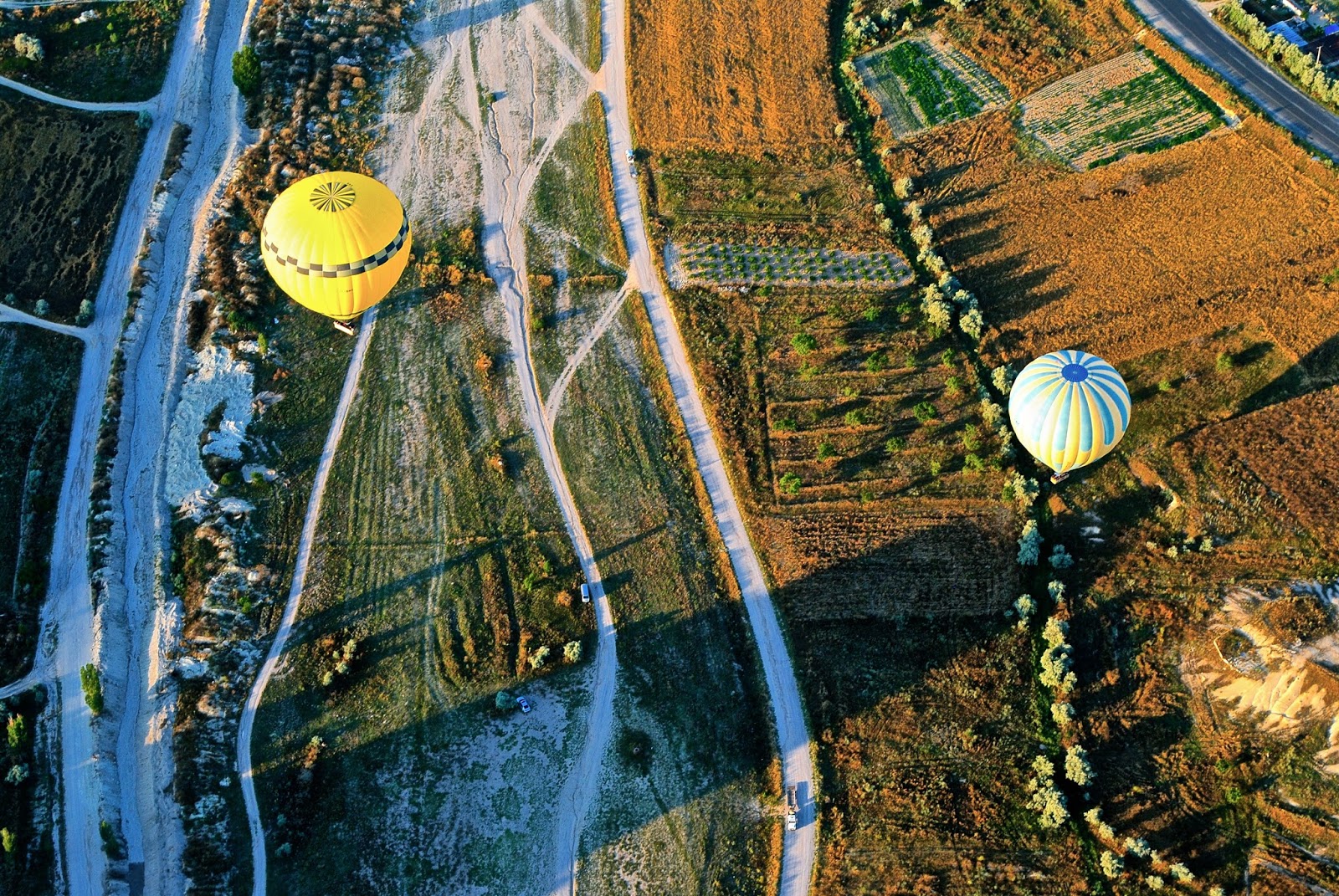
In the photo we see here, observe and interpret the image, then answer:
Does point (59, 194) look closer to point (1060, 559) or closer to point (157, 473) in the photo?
point (157, 473)

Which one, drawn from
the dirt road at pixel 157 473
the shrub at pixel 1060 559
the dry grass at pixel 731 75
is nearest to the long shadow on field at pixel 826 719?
the shrub at pixel 1060 559

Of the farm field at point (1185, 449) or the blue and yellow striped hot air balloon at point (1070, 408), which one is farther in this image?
the blue and yellow striped hot air balloon at point (1070, 408)

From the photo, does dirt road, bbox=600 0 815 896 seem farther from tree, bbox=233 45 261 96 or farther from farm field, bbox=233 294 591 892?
tree, bbox=233 45 261 96

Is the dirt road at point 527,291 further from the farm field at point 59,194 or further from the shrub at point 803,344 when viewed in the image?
the farm field at point 59,194

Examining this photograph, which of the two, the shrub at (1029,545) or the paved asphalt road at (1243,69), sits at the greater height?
the paved asphalt road at (1243,69)

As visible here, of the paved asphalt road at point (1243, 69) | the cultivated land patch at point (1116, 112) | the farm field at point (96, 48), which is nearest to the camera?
the paved asphalt road at point (1243, 69)

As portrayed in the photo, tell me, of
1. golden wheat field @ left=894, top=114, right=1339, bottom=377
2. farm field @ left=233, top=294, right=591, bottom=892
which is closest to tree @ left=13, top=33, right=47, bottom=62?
farm field @ left=233, top=294, right=591, bottom=892

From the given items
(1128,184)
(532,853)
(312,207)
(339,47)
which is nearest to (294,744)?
(532,853)

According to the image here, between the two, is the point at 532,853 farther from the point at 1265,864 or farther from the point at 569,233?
the point at 569,233
